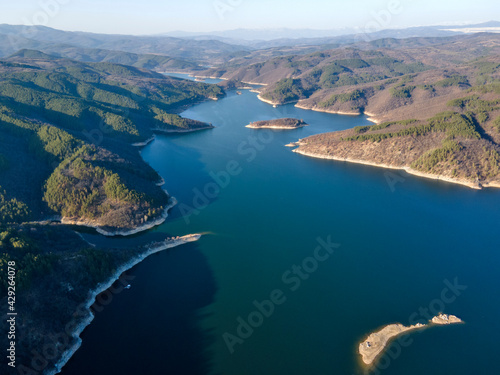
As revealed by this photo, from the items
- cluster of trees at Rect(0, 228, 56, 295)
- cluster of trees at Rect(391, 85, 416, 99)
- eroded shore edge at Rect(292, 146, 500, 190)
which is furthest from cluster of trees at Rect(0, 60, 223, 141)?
cluster of trees at Rect(391, 85, 416, 99)

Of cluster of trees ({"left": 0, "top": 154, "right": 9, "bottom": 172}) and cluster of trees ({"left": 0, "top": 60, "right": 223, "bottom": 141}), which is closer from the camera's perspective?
cluster of trees ({"left": 0, "top": 154, "right": 9, "bottom": 172})

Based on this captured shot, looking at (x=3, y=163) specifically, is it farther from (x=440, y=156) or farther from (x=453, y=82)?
(x=453, y=82)

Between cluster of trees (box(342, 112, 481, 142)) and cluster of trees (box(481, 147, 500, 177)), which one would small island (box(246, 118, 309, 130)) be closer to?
cluster of trees (box(342, 112, 481, 142))

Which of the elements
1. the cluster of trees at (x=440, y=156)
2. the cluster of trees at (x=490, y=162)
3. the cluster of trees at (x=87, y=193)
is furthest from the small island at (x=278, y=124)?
the cluster of trees at (x=87, y=193)

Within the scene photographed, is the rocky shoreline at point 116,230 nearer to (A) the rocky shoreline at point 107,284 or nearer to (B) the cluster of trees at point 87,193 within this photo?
(B) the cluster of trees at point 87,193

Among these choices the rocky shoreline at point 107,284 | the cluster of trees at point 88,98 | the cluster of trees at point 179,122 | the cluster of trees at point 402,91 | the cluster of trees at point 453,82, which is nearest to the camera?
the rocky shoreline at point 107,284

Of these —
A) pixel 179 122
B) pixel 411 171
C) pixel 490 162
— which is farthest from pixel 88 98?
pixel 490 162

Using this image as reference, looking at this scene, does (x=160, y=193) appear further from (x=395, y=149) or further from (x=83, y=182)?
(x=395, y=149)
